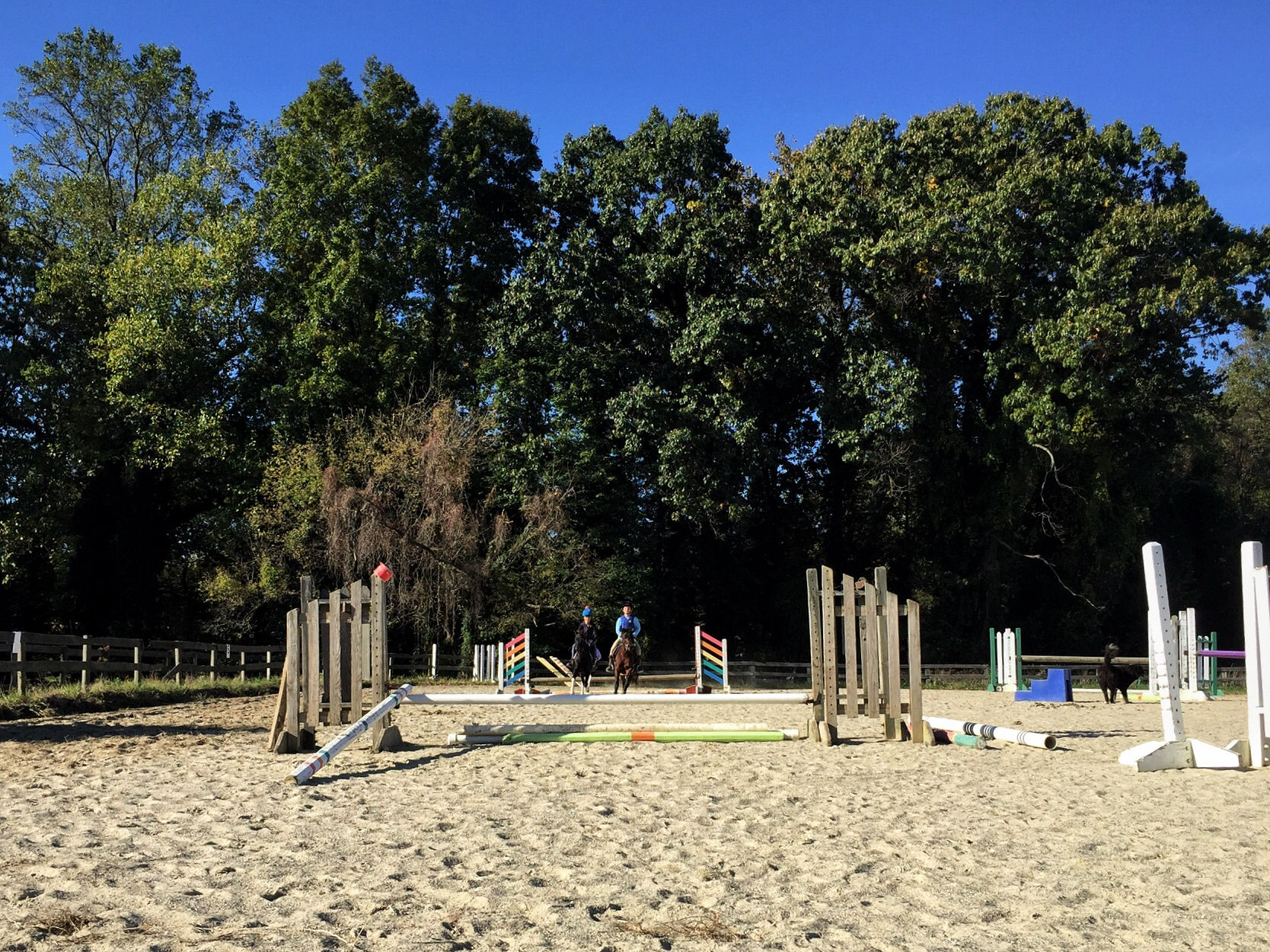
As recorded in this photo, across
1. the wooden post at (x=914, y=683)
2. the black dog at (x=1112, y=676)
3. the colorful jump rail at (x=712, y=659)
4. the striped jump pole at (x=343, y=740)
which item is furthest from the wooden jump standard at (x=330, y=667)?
the black dog at (x=1112, y=676)

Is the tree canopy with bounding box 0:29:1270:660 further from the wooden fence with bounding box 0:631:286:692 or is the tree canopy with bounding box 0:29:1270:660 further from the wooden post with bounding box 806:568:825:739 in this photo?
the wooden post with bounding box 806:568:825:739

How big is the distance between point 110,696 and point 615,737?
970 centimetres

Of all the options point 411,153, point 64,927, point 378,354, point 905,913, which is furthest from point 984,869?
point 411,153

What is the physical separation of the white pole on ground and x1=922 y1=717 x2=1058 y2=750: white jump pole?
72 cm

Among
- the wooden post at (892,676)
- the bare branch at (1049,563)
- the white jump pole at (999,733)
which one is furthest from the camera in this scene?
the bare branch at (1049,563)

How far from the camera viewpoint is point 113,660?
75.6 feet

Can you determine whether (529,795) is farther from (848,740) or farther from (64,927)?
(848,740)

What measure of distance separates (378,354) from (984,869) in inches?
1161

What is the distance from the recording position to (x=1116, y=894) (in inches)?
209

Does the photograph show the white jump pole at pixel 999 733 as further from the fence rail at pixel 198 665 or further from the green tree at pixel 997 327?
the green tree at pixel 997 327

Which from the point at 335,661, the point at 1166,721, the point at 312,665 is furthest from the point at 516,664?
the point at 1166,721

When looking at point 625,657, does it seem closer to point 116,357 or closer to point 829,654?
point 829,654

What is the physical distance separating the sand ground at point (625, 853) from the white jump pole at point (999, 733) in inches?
8.7

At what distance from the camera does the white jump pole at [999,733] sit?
10.7 metres
